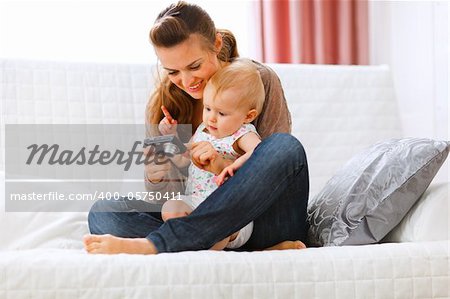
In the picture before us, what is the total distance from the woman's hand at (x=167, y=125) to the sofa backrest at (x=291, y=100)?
40 centimetres

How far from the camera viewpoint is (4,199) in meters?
1.67

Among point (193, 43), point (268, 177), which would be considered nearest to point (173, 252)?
point (268, 177)

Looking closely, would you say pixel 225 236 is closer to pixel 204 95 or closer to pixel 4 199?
pixel 204 95

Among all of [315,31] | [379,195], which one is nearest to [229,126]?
[379,195]

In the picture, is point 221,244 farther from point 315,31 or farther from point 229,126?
point 315,31

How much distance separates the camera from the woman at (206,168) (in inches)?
54.0

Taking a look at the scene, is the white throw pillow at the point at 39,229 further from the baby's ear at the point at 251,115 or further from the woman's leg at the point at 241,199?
the baby's ear at the point at 251,115

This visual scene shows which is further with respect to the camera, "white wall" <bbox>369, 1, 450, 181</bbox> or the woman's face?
"white wall" <bbox>369, 1, 450, 181</bbox>

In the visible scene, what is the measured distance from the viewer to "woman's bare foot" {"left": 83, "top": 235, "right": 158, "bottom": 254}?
1.34 metres

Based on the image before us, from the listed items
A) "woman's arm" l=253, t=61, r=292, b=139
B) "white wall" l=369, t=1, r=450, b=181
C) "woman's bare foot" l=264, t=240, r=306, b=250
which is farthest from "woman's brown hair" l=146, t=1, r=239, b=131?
"white wall" l=369, t=1, r=450, b=181

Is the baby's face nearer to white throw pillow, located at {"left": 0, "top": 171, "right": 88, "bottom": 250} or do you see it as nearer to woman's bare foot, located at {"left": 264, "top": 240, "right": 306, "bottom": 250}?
woman's bare foot, located at {"left": 264, "top": 240, "right": 306, "bottom": 250}

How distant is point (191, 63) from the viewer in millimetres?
1515

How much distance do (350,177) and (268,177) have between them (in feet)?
0.97

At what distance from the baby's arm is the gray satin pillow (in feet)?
0.76
